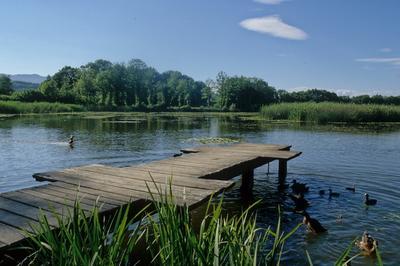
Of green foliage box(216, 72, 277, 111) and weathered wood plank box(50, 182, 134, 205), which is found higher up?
green foliage box(216, 72, 277, 111)

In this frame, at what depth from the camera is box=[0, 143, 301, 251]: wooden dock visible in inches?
193

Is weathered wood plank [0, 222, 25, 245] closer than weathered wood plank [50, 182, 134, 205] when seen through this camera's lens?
Yes

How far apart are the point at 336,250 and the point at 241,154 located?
5110mm

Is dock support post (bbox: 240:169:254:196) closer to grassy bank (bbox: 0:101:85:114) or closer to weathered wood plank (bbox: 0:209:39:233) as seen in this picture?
weathered wood plank (bbox: 0:209:39:233)

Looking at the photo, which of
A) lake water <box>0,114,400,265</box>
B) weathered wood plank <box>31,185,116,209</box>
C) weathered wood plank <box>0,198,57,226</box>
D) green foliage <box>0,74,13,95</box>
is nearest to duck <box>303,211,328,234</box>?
lake water <box>0,114,400,265</box>

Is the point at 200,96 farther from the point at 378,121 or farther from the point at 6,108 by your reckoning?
the point at 378,121

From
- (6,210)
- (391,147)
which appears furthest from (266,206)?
(391,147)

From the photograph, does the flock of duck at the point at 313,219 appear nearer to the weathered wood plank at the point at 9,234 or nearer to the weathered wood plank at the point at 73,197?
the weathered wood plank at the point at 73,197

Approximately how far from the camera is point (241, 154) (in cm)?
1172

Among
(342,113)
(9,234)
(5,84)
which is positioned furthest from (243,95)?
(9,234)

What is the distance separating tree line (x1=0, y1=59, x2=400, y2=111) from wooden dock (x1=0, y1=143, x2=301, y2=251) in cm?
7274

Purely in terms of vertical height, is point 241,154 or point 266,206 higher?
point 241,154

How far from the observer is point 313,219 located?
7.84 metres

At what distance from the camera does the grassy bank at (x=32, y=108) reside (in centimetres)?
5719
